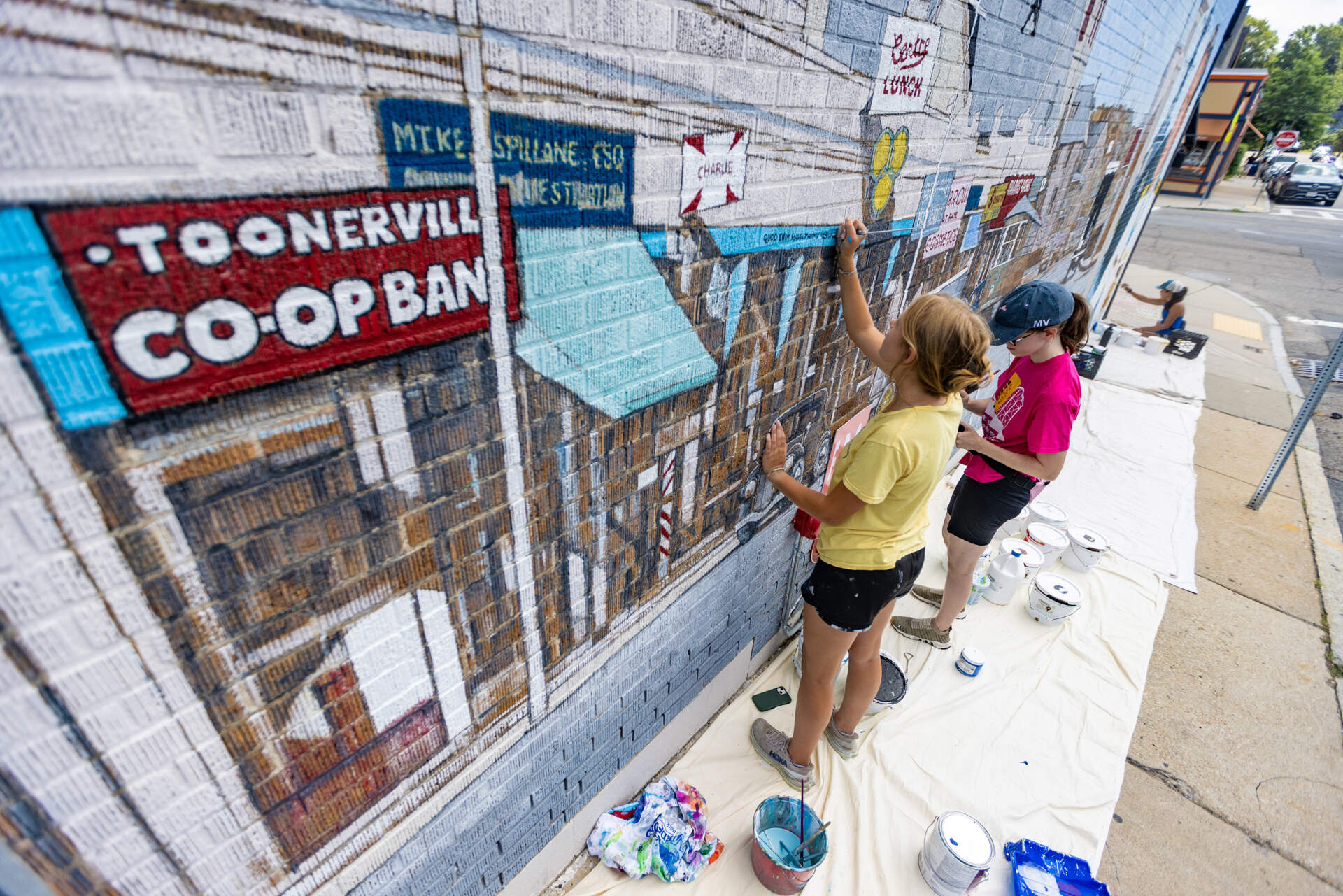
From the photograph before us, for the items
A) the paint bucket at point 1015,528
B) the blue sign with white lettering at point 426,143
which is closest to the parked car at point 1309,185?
the paint bucket at point 1015,528

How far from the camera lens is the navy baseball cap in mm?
2486

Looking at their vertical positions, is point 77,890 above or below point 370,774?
above

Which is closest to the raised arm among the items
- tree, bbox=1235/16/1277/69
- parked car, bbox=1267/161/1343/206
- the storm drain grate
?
the storm drain grate

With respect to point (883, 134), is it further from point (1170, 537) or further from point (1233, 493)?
point (1233, 493)

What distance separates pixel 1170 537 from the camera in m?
4.55

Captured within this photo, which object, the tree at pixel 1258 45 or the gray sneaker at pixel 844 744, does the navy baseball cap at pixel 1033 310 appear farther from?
the tree at pixel 1258 45

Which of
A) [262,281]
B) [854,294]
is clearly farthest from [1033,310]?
[262,281]

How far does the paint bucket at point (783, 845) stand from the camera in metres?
2.16

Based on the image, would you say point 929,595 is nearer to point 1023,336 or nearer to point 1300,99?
point 1023,336

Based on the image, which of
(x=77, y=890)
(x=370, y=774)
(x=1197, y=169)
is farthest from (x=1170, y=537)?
(x=1197, y=169)

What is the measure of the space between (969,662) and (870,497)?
1.98 meters

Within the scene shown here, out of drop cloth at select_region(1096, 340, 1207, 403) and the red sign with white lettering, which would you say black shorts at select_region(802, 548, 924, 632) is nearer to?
the red sign with white lettering

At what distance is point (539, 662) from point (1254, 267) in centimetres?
2142

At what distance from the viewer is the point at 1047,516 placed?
13.7 feet
